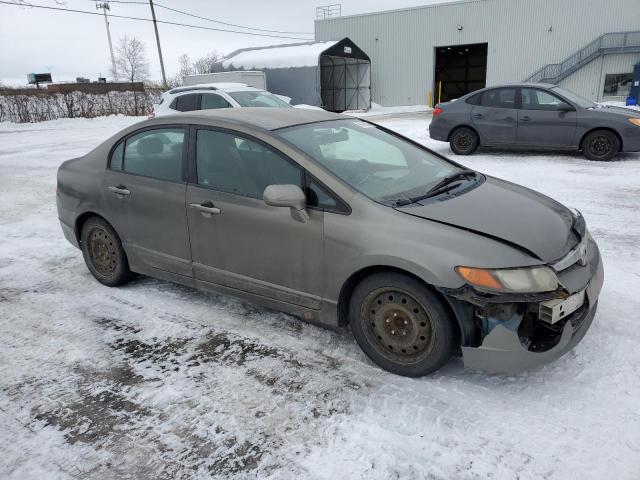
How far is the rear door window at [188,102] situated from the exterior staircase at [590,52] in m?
23.3

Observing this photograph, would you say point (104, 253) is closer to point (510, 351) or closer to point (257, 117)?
point (257, 117)

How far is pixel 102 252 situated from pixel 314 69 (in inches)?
912

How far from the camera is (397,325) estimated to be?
2.83 metres

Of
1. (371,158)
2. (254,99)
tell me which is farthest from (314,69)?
(371,158)

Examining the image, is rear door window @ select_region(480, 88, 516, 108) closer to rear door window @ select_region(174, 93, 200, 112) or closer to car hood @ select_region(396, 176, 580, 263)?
rear door window @ select_region(174, 93, 200, 112)

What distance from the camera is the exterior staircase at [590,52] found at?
26.0 meters

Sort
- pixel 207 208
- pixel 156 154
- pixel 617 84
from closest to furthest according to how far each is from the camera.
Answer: pixel 207 208
pixel 156 154
pixel 617 84

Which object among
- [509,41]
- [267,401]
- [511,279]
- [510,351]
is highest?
[509,41]

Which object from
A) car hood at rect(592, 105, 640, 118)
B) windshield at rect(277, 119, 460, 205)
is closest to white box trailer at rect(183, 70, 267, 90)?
car hood at rect(592, 105, 640, 118)

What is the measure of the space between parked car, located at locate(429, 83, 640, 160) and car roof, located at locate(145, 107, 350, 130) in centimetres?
675

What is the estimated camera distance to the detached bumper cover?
2.54m

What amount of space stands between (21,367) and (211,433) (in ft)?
5.08

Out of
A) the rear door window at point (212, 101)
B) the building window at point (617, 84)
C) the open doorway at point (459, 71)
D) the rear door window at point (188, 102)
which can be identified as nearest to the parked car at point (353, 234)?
the rear door window at point (212, 101)

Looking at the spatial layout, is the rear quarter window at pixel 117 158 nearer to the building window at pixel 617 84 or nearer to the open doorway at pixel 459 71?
the building window at pixel 617 84
